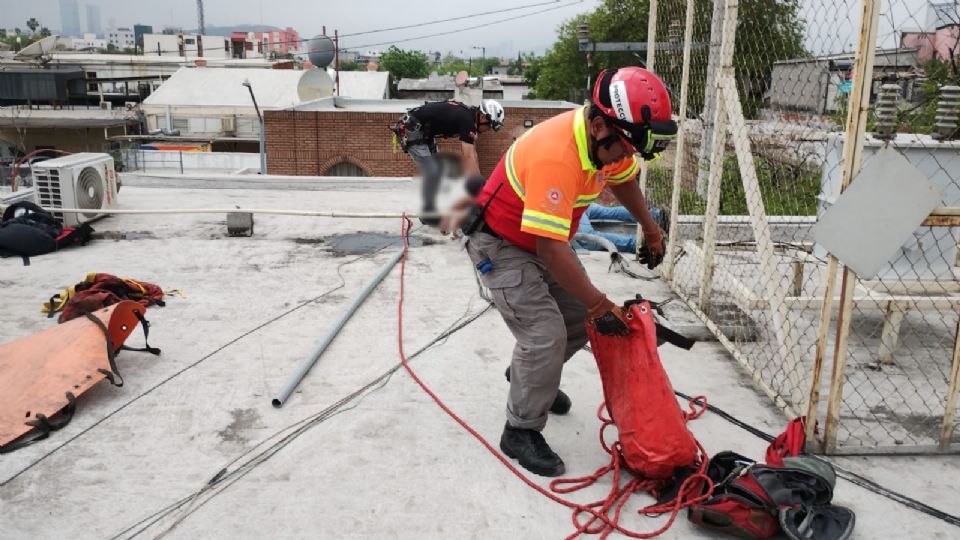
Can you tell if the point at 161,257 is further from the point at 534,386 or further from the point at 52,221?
the point at 534,386

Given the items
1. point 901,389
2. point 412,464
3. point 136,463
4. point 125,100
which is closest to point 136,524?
point 136,463

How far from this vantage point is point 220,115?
1480 inches

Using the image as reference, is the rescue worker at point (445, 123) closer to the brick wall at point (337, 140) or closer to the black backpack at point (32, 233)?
the black backpack at point (32, 233)

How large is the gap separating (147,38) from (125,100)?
155 ft

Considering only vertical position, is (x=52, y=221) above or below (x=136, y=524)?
above

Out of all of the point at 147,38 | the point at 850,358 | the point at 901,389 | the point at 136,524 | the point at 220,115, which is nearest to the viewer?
the point at 136,524

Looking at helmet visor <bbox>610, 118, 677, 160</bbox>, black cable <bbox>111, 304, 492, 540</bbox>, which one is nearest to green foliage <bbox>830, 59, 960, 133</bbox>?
helmet visor <bbox>610, 118, 677, 160</bbox>

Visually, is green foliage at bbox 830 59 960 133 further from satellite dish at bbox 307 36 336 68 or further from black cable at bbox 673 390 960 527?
satellite dish at bbox 307 36 336 68

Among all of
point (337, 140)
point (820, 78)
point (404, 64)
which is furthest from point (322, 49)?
point (404, 64)

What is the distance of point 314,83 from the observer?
1767 cm

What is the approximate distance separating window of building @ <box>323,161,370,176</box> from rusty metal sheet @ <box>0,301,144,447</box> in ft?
56.3

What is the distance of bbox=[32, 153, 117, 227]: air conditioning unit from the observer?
6.87 metres

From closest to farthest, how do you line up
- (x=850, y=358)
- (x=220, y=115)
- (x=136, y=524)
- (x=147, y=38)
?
1. (x=136, y=524)
2. (x=850, y=358)
3. (x=220, y=115)
4. (x=147, y=38)

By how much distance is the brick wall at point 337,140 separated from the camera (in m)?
20.0
